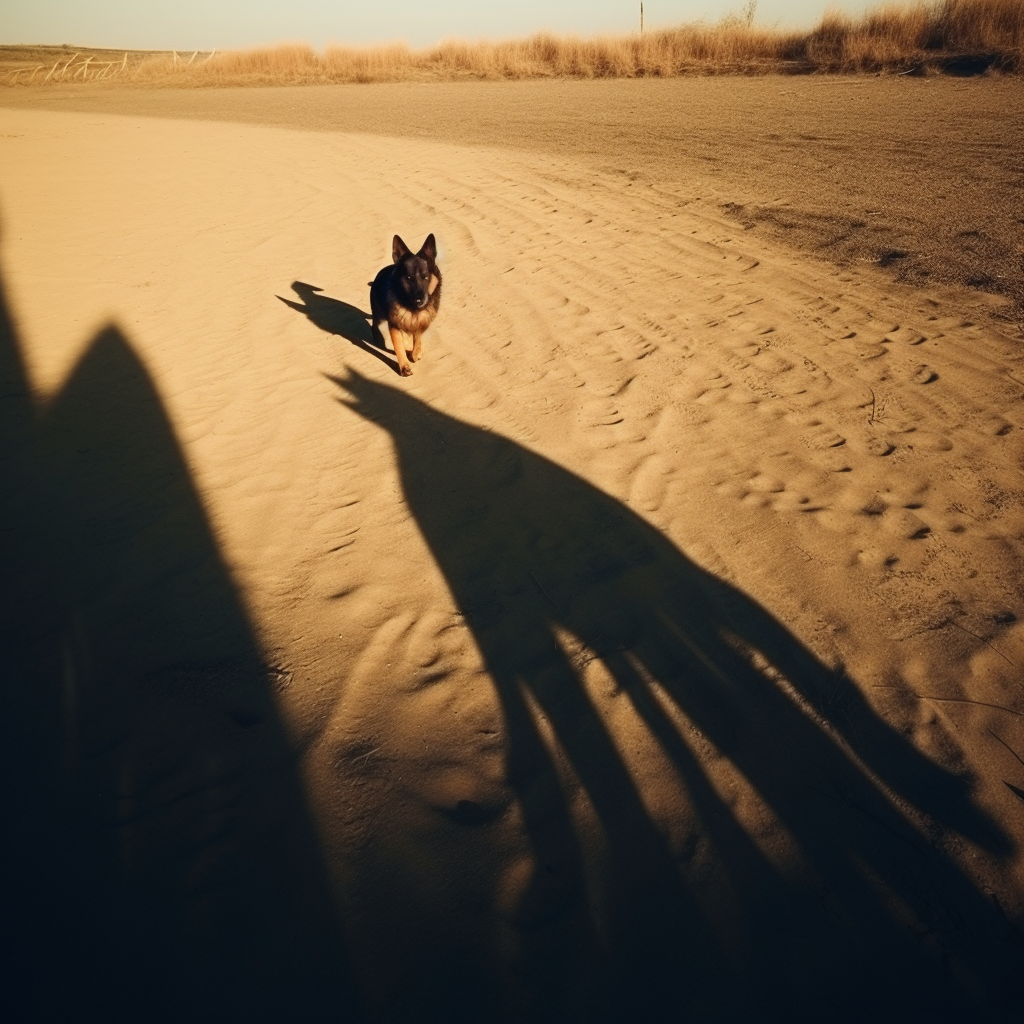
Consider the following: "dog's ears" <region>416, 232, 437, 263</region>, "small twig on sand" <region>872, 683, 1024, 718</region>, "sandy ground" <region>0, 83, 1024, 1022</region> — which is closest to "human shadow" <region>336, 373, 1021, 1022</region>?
"sandy ground" <region>0, 83, 1024, 1022</region>

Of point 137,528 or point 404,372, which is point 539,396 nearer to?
point 404,372

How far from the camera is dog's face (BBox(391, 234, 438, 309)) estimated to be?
414 centimetres

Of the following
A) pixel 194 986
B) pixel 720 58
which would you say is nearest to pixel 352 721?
pixel 194 986

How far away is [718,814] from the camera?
173 centimetres

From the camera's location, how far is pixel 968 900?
1.51 metres

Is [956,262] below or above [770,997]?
above

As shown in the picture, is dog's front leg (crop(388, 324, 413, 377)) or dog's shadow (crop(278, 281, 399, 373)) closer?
dog's front leg (crop(388, 324, 413, 377))

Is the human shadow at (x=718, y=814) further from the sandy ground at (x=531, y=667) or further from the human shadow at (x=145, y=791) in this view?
the human shadow at (x=145, y=791)

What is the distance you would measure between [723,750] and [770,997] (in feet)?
2.06

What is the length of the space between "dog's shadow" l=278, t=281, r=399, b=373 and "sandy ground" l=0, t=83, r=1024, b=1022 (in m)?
0.35

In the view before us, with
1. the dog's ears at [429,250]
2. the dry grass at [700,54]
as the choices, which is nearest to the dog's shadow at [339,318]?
the dog's ears at [429,250]

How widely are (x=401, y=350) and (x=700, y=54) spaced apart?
62.9 feet

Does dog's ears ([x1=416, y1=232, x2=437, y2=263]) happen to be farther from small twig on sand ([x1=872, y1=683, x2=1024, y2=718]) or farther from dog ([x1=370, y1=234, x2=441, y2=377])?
small twig on sand ([x1=872, y1=683, x2=1024, y2=718])

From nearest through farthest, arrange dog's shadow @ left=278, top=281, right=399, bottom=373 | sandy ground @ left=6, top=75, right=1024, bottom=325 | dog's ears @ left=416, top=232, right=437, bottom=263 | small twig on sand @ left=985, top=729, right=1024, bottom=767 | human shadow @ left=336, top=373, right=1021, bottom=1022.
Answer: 1. human shadow @ left=336, top=373, right=1021, bottom=1022
2. small twig on sand @ left=985, top=729, right=1024, bottom=767
3. dog's ears @ left=416, top=232, right=437, bottom=263
4. dog's shadow @ left=278, top=281, right=399, bottom=373
5. sandy ground @ left=6, top=75, right=1024, bottom=325
